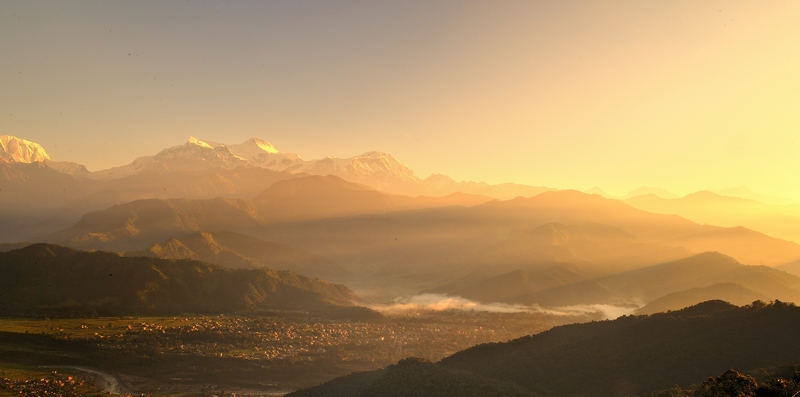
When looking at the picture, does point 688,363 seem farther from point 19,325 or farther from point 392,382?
point 19,325

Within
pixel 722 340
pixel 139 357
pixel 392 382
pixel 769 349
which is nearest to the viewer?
pixel 769 349

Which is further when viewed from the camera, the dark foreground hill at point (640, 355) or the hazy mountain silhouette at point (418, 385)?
the dark foreground hill at point (640, 355)

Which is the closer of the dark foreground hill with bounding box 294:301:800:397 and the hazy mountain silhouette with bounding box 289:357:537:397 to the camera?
the hazy mountain silhouette with bounding box 289:357:537:397

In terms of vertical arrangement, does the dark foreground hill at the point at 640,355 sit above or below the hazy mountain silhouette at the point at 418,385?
above

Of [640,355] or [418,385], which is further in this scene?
[640,355]

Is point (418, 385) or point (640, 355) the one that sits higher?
point (640, 355)

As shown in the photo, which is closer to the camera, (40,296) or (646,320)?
(646,320)

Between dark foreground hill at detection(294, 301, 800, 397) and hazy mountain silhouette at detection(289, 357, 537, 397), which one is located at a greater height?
dark foreground hill at detection(294, 301, 800, 397)

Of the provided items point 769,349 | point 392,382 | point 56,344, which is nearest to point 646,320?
point 769,349
